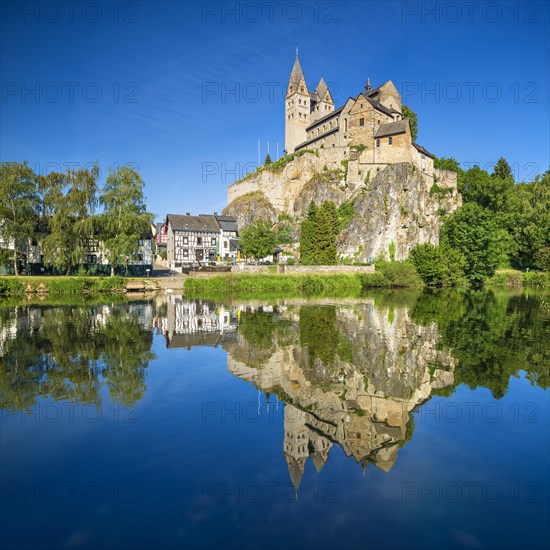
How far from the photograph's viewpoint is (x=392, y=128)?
62.7m

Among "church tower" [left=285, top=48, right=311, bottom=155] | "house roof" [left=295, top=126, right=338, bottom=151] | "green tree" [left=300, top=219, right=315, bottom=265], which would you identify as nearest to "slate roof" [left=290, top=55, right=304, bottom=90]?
"church tower" [left=285, top=48, right=311, bottom=155]

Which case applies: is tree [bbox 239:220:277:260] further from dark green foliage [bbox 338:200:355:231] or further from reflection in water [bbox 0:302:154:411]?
reflection in water [bbox 0:302:154:411]

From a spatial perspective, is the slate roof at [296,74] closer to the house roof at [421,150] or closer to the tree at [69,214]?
the house roof at [421,150]

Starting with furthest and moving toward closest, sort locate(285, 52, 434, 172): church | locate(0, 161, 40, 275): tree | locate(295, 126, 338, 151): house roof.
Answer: locate(295, 126, 338, 151): house roof < locate(285, 52, 434, 172): church < locate(0, 161, 40, 275): tree

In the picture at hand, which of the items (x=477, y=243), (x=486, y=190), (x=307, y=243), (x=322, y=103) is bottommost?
(x=477, y=243)

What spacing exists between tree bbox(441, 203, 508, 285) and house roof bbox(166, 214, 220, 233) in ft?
119

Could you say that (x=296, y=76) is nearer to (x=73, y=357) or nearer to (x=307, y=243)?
(x=307, y=243)

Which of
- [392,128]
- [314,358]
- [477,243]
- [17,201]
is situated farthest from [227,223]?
[314,358]

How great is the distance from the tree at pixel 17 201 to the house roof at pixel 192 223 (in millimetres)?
22732

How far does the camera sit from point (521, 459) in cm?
766

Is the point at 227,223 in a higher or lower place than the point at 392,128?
lower

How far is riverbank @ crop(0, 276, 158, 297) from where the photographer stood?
40.1m

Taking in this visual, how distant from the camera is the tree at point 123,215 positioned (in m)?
45.7

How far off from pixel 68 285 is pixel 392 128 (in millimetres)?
49499
